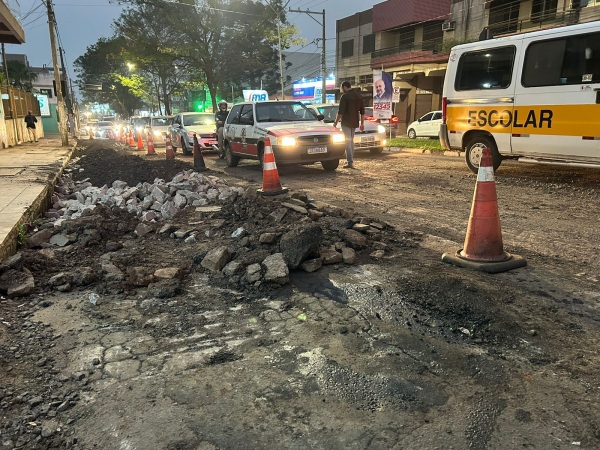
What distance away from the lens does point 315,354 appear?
2.70 m

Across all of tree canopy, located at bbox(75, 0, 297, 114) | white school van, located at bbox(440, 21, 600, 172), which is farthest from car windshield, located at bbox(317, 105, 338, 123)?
tree canopy, located at bbox(75, 0, 297, 114)

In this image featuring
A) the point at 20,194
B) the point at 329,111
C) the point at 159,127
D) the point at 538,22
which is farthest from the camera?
the point at 159,127

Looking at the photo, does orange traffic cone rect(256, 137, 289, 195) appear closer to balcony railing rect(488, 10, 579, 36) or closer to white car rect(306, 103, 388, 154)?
white car rect(306, 103, 388, 154)

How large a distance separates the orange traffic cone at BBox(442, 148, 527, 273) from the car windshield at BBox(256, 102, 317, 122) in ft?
25.1

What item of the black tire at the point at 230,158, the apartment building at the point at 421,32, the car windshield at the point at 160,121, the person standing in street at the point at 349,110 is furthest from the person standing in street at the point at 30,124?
the apartment building at the point at 421,32

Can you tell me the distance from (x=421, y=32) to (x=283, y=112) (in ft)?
79.1

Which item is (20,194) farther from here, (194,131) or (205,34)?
(205,34)

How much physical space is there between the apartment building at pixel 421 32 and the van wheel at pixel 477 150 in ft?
50.3

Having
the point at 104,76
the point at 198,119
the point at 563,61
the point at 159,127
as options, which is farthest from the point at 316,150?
the point at 104,76

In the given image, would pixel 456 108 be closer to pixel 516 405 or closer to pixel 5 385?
pixel 516 405

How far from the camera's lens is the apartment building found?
908 inches

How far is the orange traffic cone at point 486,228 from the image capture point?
394 cm

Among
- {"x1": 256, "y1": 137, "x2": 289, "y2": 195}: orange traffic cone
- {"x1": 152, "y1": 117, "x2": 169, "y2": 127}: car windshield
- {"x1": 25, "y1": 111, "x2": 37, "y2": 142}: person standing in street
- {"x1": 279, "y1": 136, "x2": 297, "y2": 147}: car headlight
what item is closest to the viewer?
{"x1": 256, "y1": 137, "x2": 289, "y2": 195}: orange traffic cone

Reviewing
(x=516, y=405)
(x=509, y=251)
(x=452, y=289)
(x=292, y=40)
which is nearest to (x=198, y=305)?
(x=452, y=289)
